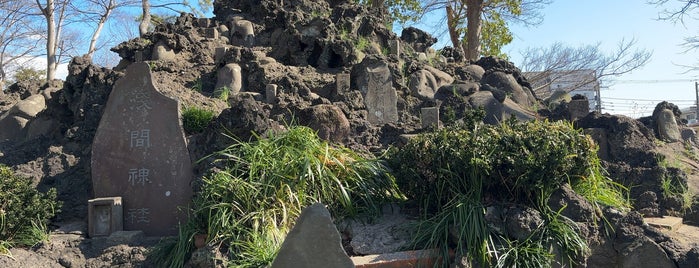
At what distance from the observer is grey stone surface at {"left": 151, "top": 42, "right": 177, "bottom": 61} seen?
1042 cm

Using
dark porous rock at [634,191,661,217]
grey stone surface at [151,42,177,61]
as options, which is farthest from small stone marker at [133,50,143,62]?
dark porous rock at [634,191,661,217]

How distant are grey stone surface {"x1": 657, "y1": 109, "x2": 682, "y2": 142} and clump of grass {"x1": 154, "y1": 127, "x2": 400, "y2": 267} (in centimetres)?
553

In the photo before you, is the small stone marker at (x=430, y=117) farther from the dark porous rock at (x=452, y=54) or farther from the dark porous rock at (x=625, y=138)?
the dark porous rock at (x=452, y=54)

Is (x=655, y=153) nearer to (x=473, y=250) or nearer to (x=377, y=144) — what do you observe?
(x=377, y=144)

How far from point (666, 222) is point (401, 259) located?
10.4 feet

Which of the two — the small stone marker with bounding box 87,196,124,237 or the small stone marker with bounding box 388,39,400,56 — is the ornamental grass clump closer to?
the small stone marker with bounding box 87,196,124,237

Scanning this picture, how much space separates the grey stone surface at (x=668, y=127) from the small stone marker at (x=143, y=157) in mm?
7001

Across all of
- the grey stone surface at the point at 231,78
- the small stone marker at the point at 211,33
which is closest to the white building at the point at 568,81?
the small stone marker at the point at 211,33

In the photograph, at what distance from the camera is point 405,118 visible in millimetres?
9078

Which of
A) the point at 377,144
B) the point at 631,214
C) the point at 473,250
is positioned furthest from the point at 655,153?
the point at 473,250

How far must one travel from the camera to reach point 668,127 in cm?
931

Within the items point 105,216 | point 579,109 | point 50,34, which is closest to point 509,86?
point 579,109

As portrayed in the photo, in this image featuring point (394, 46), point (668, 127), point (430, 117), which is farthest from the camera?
point (394, 46)

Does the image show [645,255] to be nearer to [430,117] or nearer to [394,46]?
[430,117]
